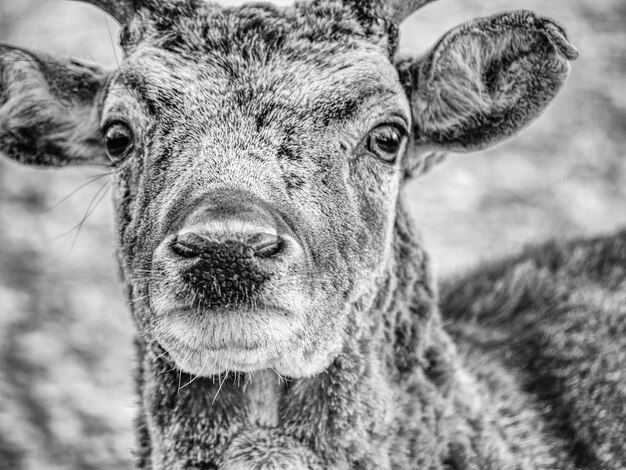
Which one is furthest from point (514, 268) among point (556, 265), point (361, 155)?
point (361, 155)

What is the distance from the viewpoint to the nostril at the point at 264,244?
2980 mm

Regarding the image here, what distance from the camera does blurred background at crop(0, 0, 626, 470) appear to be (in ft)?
23.1

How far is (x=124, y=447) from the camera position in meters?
6.89

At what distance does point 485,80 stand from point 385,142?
0.70m

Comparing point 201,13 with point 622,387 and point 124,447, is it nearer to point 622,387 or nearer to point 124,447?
point 622,387

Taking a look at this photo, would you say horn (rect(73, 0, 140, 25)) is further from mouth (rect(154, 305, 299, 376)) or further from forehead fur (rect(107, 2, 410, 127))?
mouth (rect(154, 305, 299, 376))

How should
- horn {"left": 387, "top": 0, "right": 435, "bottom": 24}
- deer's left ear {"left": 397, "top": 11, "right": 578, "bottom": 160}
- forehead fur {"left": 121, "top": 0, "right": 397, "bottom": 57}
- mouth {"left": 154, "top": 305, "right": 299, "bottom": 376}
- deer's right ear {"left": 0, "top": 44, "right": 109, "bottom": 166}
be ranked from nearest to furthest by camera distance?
1. mouth {"left": 154, "top": 305, "right": 299, "bottom": 376}
2. forehead fur {"left": 121, "top": 0, "right": 397, "bottom": 57}
3. deer's left ear {"left": 397, "top": 11, "right": 578, "bottom": 160}
4. horn {"left": 387, "top": 0, "right": 435, "bottom": 24}
5. deer's right ear {"left": 0, "top": 44, "right": 109, "bottom": 166}

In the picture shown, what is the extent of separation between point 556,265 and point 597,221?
14.9 ft

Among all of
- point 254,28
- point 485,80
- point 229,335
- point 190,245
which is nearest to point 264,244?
point 190,245

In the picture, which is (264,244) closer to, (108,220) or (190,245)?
(190,245)

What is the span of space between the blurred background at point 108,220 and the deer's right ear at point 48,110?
540 mm

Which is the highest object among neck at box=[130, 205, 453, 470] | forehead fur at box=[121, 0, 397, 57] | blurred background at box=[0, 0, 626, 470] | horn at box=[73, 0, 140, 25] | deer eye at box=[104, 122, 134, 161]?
forehead fur at box=[121, 0, 397, 57]

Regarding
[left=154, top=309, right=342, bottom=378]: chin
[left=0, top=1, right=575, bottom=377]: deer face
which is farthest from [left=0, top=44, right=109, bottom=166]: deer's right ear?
[left=154, top=309, right=342, bottom=378]: chin

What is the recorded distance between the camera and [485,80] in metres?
4.10
